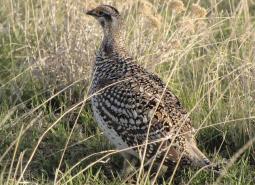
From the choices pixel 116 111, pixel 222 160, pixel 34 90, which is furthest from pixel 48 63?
pixel 222 160

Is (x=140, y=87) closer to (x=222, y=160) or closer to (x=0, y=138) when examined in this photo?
(x=222, y=160)

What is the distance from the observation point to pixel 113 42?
4.80 metres

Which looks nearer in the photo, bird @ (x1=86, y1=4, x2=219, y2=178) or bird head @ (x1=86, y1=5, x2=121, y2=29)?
bird @ (x1=86, y1=4, x2=219, y2=178)

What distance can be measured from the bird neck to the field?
0.32 meters

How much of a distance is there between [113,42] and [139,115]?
2.57 feet

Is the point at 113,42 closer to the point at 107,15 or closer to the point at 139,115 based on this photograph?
the point at 107,15

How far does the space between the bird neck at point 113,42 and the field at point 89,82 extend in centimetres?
32

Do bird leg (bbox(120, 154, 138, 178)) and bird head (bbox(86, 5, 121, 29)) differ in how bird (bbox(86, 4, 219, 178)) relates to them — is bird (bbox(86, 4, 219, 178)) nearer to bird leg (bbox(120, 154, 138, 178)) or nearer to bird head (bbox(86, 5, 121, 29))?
bird leg (bbox(120, 154, 138, 178))

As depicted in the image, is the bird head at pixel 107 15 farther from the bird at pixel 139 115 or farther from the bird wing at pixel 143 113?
the bird wing at pixel 143 113

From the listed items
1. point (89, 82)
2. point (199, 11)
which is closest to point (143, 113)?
point (199, 11)

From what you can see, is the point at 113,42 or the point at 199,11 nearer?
the point at 113,42

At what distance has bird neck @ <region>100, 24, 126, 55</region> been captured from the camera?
4.77 metres

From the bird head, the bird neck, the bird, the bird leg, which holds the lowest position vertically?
the bird leg

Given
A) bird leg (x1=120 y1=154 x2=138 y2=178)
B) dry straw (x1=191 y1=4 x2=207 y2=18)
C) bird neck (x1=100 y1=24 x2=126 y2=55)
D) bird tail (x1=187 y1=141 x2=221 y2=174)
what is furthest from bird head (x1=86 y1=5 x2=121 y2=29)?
bird tail (x1=187 y1=141 x2=221 y2=174)
